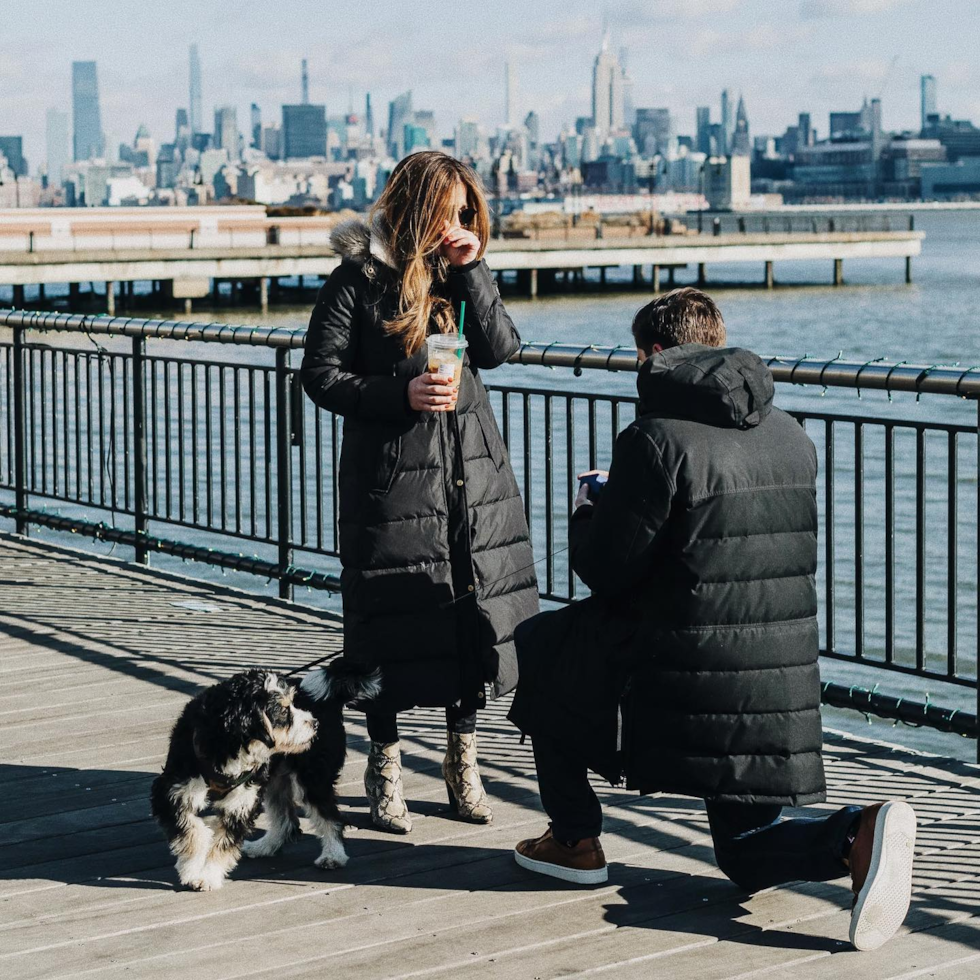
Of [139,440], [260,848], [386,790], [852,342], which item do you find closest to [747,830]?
[386,790]

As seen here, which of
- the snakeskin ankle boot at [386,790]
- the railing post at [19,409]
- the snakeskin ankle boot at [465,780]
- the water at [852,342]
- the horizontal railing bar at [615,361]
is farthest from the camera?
the water at [852,342]

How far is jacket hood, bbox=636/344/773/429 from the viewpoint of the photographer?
3596 mm

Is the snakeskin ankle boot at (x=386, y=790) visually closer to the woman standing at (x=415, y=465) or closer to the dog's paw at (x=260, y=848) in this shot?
the woman standing at (x=415, y=465)

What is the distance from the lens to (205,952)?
368 centimetres

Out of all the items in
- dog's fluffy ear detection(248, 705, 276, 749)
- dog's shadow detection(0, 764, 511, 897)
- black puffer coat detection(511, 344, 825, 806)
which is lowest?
dog's shadow detection(0, 764, 511, 897)

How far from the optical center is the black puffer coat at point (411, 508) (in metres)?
4.34

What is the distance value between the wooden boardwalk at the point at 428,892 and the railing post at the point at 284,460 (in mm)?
1685

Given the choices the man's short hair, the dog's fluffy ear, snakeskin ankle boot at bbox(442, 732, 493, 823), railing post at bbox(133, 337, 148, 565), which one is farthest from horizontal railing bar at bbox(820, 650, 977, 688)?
railing post at bbox(133, 337, 148, 565)

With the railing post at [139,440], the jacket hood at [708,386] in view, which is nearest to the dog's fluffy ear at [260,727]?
the jacket hood at [708,386]

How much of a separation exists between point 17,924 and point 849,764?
2.54 metres

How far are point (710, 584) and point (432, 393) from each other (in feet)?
3.05

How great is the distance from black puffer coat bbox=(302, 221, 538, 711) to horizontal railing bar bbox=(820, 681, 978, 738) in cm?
123

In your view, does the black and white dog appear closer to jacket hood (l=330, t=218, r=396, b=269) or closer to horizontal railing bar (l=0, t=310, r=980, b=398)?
jacket hood (l=330, t=218, r=396, b=269)

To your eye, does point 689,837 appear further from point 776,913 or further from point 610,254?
point 610,254
